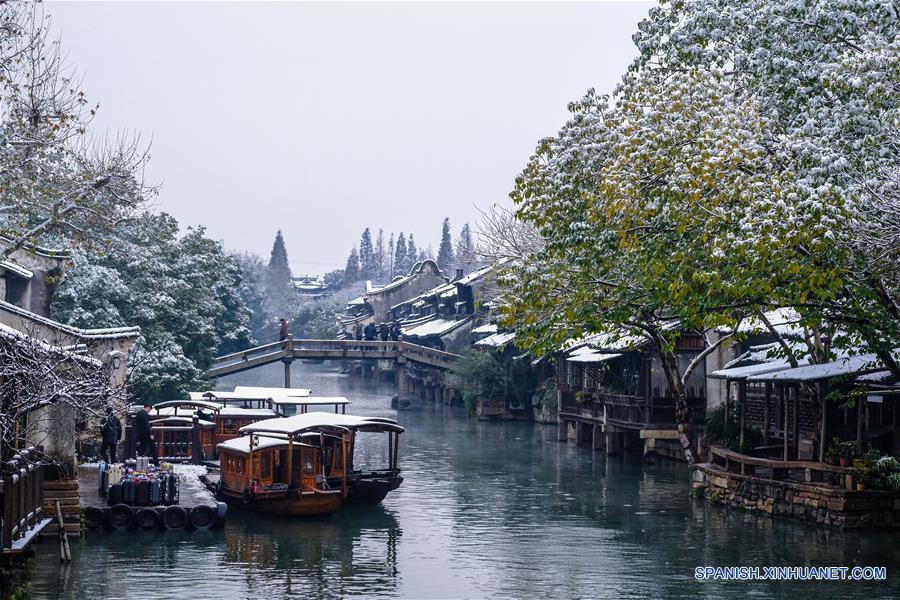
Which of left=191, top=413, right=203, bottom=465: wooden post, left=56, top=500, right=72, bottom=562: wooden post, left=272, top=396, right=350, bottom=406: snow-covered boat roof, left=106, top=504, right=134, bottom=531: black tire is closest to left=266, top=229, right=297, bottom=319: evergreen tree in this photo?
left=272, top=396, right=350, bottom=406: snow-covered boat roof

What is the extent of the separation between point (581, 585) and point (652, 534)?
5.76 m

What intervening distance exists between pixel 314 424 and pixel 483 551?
619cm

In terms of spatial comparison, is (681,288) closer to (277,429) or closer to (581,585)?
(581,585)

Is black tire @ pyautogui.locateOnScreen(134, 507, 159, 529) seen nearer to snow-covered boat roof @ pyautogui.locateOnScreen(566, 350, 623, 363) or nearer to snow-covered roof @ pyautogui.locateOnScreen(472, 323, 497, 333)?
snow-covered boat roof @ pyautogui.locateOnScreen(566, 350, 623, 363)

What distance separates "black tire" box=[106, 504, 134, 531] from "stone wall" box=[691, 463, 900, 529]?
14.6m

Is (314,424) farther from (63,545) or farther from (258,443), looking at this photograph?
(63,545)

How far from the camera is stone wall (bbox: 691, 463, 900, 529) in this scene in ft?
83.1

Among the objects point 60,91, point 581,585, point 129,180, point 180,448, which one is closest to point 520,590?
point 581,585

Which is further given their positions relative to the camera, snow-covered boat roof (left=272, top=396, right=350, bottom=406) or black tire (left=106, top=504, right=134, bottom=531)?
snow-covered boat roof (left=272, top=396, right=350, bottom=406)

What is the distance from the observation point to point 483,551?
24.5 m

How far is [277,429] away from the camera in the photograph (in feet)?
93.5

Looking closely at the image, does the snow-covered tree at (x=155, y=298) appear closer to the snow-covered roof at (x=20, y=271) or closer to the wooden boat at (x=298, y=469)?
the snow-covered roof at (x=20, y=271)

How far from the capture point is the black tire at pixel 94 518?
24031mm

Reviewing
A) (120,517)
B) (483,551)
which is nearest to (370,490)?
(483,551)
